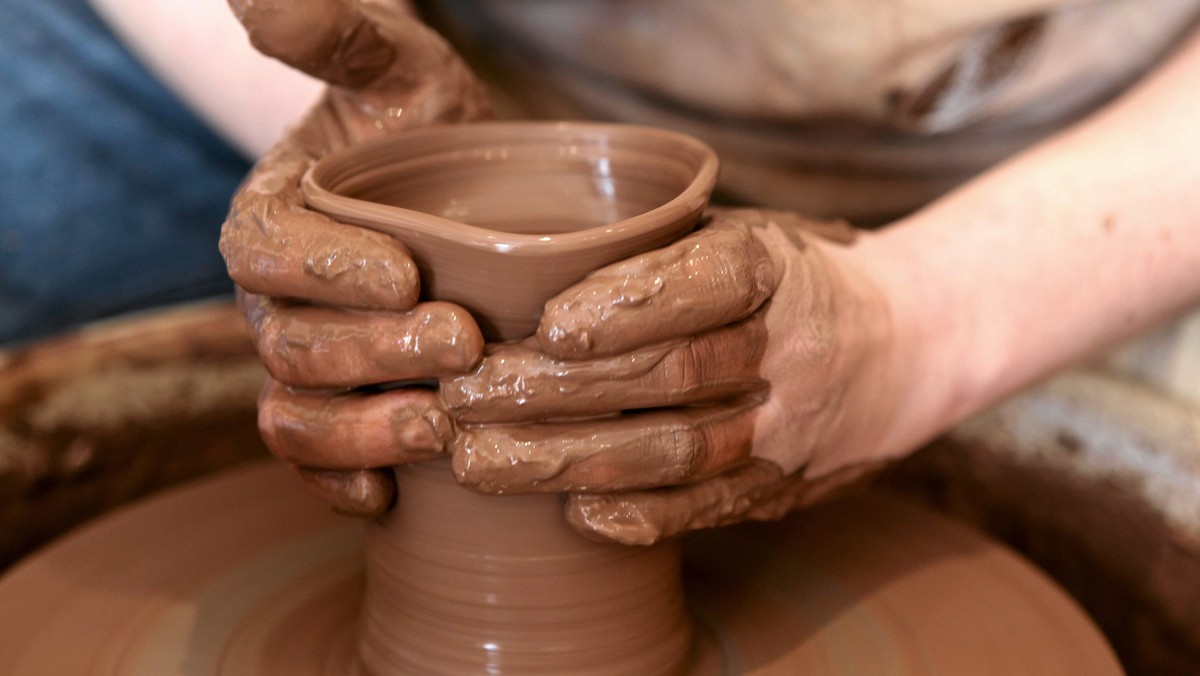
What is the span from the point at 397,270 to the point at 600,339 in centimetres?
15

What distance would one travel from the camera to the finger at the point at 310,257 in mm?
807

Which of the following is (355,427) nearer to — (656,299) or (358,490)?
(358,490)

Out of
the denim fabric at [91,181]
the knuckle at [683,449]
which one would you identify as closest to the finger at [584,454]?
the knuckle at [683,449]

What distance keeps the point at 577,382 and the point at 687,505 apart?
0.16 metres

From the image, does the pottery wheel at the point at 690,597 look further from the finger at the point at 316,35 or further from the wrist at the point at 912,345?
the finger at the point at 316,35

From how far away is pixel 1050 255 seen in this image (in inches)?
47.3

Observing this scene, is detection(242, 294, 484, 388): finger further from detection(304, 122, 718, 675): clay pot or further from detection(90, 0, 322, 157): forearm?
detection(90, 0, 322, 157): forearm

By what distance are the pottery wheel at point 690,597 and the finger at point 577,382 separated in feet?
1.08

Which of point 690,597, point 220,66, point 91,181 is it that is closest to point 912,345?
point 690,597

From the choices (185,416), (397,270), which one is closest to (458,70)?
(397,270)

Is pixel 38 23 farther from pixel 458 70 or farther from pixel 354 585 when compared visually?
pixel 354 585

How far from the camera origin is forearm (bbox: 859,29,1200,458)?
1.17 meters

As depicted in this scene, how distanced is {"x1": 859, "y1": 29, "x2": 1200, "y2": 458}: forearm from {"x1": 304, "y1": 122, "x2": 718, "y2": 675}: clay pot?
306 millimetres

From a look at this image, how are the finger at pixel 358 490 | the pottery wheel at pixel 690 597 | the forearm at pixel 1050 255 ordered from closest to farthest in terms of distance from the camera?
the finger at pixel 358 490, the pottery wheel at pixel 690 597, the forearm at pixel 1050 255
